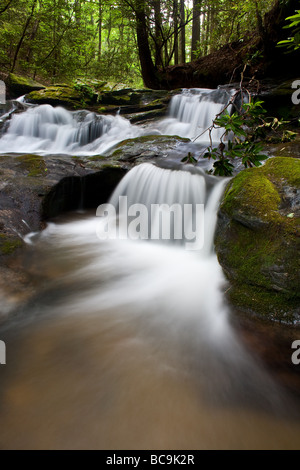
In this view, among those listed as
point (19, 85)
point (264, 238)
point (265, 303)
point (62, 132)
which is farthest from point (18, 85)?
point (265, 303)

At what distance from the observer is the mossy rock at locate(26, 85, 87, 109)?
825 centimetres

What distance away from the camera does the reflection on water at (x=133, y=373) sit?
134cm

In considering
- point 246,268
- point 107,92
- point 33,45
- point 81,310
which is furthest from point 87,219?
point 33,45

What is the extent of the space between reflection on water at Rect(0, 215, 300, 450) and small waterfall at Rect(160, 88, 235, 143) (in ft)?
18.4

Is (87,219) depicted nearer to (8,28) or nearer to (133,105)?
(133,105)

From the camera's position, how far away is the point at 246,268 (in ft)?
7.68

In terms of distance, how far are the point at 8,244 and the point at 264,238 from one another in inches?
118

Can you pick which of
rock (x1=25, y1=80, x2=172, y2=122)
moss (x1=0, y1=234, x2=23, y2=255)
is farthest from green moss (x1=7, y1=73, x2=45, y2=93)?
moss (x1=0, y1=234, x2=23, y2=255)

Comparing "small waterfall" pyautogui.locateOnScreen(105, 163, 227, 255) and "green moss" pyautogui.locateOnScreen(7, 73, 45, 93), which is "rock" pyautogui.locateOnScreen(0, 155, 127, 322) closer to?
"small waterfall" pyautogui.locateOnScreen(105, 163, 227, 255)

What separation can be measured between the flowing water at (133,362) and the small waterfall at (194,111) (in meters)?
4.53

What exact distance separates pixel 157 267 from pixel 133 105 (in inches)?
285

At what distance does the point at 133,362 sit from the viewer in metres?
1.81
